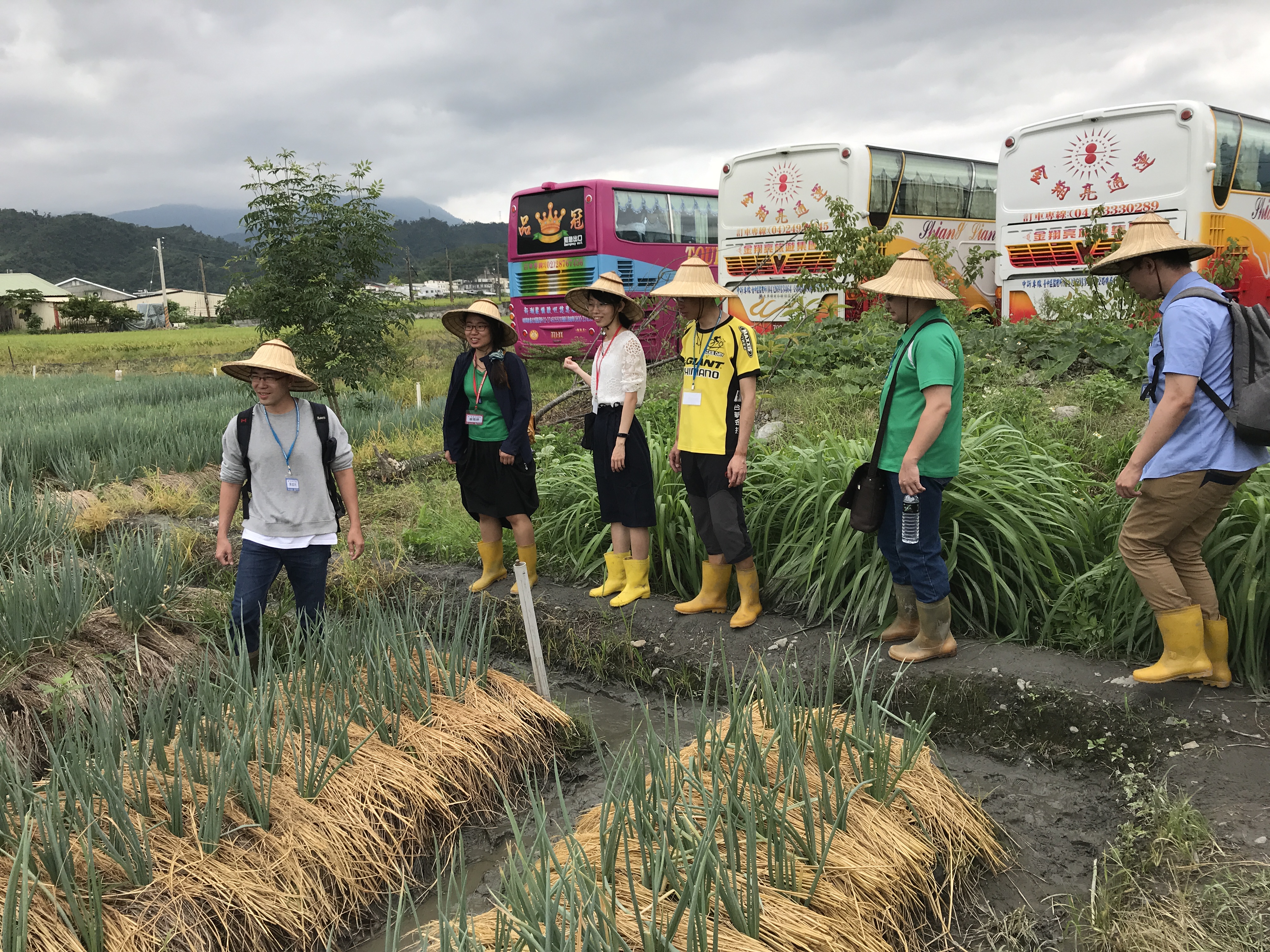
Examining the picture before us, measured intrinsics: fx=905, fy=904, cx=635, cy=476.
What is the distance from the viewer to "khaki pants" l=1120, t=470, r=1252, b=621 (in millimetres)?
2887

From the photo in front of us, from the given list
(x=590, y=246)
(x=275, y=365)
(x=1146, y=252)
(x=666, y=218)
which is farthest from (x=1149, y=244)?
(x=666, y=218)

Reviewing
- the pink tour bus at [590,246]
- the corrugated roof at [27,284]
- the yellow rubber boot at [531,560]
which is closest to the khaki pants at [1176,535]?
the yellow rubber boot at [531,560]

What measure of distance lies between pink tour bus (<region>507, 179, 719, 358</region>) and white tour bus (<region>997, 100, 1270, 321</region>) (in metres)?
4.52

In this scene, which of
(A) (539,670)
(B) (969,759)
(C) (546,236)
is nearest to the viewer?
(B) (969,759)

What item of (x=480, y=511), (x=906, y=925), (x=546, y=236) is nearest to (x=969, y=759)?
(x=906, y=925)

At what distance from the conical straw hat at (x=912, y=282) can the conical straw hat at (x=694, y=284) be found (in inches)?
30.2

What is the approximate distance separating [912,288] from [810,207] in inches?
309

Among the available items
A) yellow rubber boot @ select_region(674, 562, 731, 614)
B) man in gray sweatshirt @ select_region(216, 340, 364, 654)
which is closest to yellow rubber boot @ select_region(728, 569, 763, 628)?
yellow rubber boot @ select_region(674, 562, 731, 614)

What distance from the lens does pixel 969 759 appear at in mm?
3326

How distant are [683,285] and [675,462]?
81cm

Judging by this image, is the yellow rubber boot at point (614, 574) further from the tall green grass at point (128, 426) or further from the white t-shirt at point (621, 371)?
the tall green grass at point (128, 426)

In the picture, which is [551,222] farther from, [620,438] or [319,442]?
[319,442]

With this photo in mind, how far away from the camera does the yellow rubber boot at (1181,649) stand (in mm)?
3045

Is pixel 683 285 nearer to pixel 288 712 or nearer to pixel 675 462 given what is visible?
pixel 675 462
